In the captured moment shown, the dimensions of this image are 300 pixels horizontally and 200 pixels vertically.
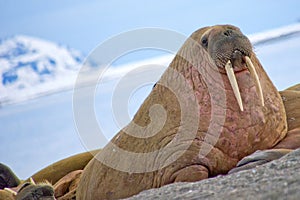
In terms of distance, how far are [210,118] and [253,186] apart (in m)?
1.54

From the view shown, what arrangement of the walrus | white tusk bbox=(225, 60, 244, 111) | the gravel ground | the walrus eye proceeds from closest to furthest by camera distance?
the gravel ground
white tusk bbox=(225, 60, 244, 111)
the walrus eye
the walrus

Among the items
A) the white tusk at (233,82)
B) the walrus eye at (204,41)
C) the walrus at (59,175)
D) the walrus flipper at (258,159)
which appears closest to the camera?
the walrus flipper at (258,159)

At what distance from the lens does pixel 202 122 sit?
4.00m

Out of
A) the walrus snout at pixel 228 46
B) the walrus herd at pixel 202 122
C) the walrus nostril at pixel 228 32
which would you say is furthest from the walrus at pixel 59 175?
the walrus nostril at pixel 228 32

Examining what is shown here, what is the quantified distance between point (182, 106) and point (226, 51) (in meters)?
0.48

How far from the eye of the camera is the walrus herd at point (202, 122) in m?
3.92

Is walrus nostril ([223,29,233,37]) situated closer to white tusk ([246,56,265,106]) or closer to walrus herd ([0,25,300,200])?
walrus herd ([0,25,300,200])

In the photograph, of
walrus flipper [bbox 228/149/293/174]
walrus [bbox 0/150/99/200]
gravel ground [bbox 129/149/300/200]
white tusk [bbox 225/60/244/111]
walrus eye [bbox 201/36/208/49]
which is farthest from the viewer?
walrus [bbox 0/150/99/200]

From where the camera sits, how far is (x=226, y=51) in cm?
391

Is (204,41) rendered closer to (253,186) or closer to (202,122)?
(202,122)

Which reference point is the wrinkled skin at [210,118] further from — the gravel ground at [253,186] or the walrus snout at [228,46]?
the gravel ground at [253,186]

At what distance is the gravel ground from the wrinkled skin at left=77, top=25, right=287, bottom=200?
815 millimetres

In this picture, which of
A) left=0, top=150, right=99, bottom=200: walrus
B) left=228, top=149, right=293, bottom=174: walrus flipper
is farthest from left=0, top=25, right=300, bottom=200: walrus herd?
left=0, top=150, right=99, bottom=200: walrus

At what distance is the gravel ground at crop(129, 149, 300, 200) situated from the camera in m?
2.25
